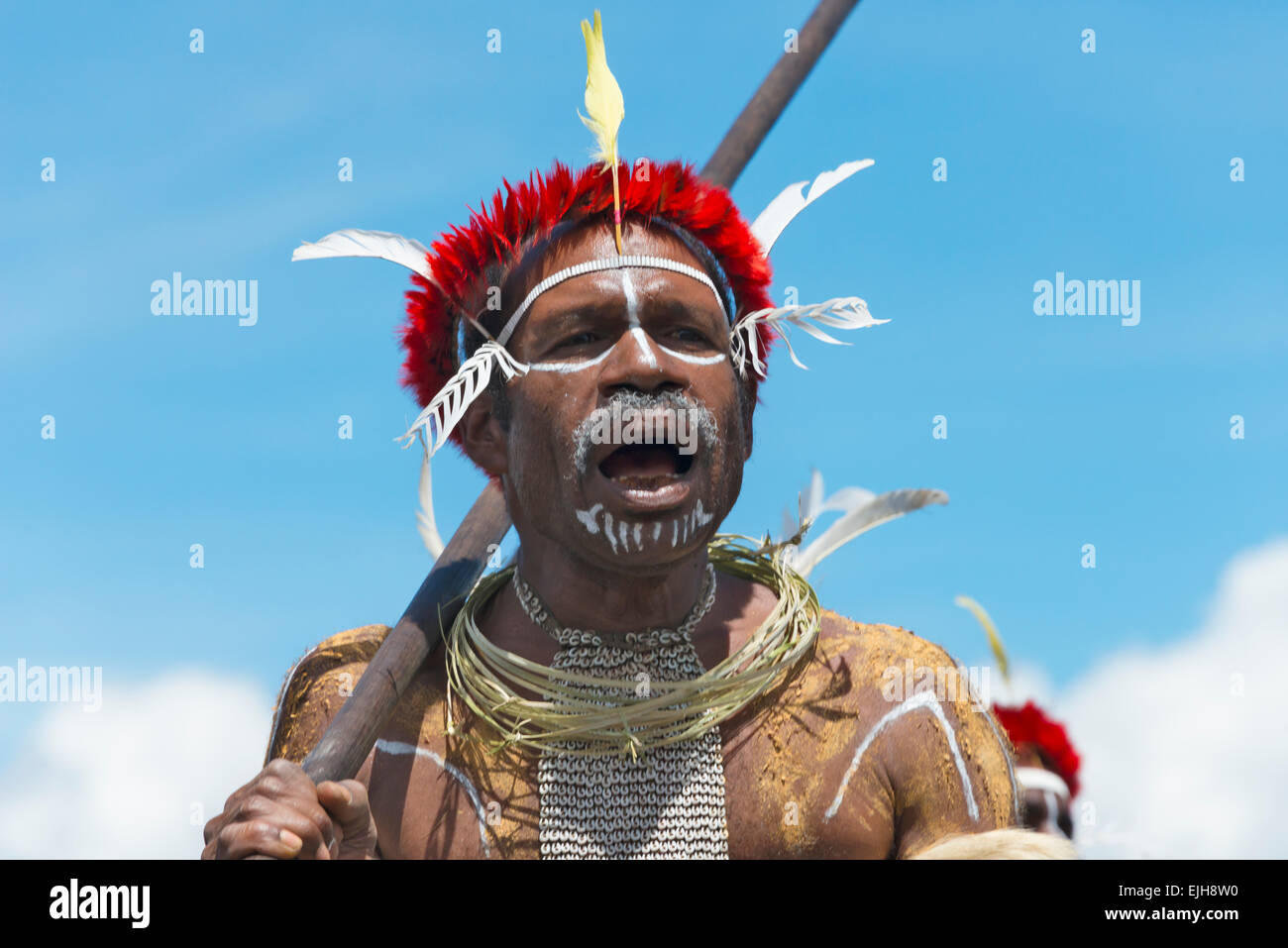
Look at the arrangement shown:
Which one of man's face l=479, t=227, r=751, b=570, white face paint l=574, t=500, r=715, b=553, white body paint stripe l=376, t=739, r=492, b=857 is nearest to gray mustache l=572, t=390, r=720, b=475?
man's face l=479, t=227, r=751, b=570

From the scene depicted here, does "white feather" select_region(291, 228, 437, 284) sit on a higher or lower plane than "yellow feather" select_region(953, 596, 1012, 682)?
higher

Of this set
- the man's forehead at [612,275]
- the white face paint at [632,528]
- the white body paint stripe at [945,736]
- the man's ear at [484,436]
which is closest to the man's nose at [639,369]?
the man's forehead at [612,275]

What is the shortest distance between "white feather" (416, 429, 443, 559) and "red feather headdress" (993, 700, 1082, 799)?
376 cm

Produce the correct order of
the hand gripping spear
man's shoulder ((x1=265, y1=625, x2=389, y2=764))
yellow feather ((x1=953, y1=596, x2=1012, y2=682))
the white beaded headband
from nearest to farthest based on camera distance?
the hand gripping spear
the white beaded headband
man's shoulder ((x1=265, y1=625, x2=389, y2=764))
yellow feather ((x1=953, y1=596, x2=1012, y2=682))

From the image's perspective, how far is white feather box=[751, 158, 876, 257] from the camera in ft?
17.1

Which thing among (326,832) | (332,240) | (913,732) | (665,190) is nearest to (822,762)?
(913,732)

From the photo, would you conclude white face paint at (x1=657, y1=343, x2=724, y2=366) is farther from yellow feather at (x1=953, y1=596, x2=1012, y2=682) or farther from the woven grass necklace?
yellow feather at (x1=953, y1=596, x2=1012, y2=682)

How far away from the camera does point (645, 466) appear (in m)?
4.52

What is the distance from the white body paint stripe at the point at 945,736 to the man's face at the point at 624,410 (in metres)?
0.70

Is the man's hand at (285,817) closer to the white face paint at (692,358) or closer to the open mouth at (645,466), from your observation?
the open mouth at (645,466)

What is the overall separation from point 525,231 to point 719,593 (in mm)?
1178

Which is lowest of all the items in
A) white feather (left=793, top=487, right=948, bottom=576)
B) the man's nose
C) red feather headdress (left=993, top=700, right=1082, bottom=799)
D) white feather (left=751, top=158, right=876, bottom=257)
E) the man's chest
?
red feather headdress (left=993, top=700, right=1082, bottom=799)

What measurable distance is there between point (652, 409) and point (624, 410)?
0.07 meters
